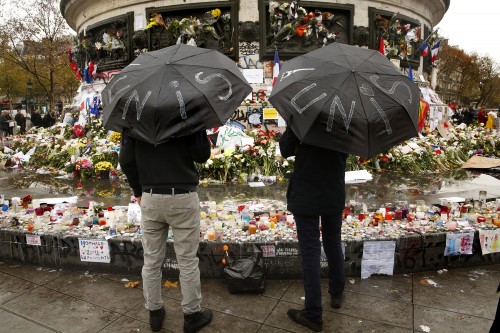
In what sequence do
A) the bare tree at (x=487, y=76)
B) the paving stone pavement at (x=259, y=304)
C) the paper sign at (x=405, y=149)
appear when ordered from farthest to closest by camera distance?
the bare tree at (x=487, y=76) < the paper sign at (x=405, y=149) < the paving stone pavement at (x=259, y=304)

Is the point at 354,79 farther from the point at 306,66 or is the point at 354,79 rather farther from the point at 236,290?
the point at 236,290

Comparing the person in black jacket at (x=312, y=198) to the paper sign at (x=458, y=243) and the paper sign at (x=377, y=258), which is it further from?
the paper sign at (x=458, y=243)

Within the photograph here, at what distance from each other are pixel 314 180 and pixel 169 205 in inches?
45.3

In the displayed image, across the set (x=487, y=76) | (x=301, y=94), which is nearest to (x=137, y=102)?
(x=301, y=94)

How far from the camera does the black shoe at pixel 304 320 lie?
10.3 ft

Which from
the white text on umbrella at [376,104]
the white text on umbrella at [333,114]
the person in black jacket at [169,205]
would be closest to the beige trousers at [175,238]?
the person in black jacket at [169,205]

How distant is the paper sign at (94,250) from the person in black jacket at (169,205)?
4.19 ft

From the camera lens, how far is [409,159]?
9.91m

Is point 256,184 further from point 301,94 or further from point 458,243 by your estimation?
point 301,94

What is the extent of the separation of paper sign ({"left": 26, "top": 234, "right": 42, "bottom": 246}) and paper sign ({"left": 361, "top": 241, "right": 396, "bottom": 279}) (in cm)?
358

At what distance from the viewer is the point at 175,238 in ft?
10.1

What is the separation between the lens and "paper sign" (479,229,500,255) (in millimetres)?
4332

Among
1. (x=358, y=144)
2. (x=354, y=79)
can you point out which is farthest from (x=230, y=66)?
(x=358, y=144)

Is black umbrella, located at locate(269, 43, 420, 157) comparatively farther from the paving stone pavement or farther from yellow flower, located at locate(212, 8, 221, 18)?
yellow flower, located at locate(212, 8, 221, 18)
